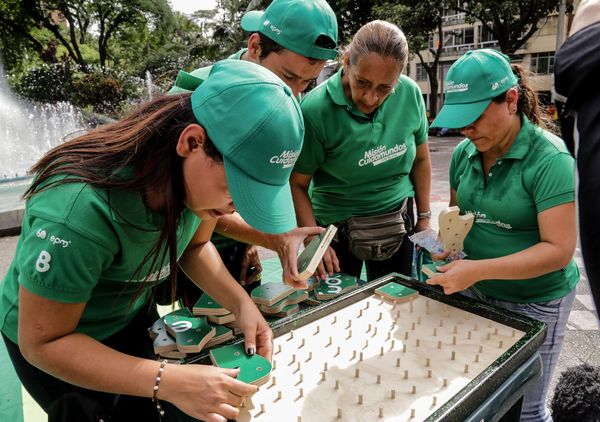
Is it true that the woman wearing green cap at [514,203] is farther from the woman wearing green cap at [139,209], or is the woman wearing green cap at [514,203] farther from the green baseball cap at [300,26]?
the woman wearing green cap at [139,209]

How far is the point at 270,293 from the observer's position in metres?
1.69

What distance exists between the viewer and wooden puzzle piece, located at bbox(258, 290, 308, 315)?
1.66m

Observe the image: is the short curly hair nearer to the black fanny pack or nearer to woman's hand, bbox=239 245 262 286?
the black fanny pack

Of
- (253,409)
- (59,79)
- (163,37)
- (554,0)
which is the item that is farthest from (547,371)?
(163,37)

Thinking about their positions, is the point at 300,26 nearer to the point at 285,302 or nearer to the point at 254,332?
the point at 285,302

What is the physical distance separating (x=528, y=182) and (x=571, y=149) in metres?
0.95

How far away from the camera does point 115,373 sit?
1.00 m

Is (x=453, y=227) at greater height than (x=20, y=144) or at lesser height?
greater

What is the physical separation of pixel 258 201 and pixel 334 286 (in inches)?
34.4

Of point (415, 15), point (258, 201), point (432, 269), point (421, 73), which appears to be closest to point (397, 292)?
point (432, 269)

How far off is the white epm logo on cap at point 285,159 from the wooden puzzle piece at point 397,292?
801 millimetres

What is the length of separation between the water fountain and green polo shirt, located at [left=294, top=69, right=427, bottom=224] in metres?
4.25

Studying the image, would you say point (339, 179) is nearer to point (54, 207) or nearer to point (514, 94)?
point (514, 94)

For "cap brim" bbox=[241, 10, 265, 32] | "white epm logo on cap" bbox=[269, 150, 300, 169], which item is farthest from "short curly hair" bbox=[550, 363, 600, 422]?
"cap brim" bbox=[241, 10, 265, 32]
